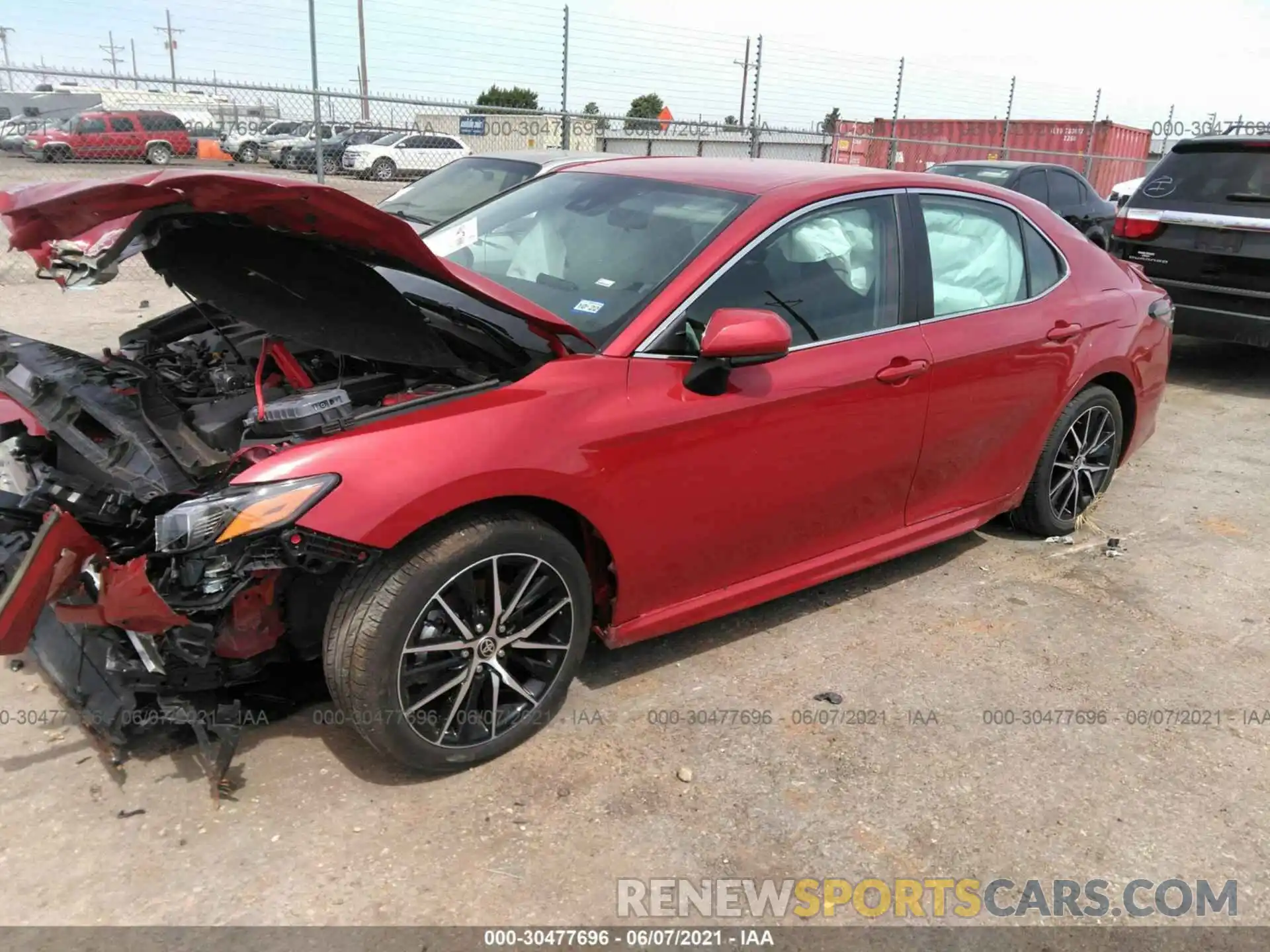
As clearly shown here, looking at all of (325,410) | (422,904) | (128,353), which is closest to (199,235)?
(325,410)

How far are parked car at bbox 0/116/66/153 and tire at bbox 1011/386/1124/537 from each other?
1824cm

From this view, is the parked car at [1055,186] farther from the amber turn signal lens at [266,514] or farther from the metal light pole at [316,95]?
the amber turn signal lens at [266,514]

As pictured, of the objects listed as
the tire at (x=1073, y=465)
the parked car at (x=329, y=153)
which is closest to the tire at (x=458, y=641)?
the tire at (x=1073, y=465)

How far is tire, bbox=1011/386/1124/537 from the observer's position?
4430mm

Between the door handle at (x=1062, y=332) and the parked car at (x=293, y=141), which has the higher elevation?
the parked car at (x=293, y=141)

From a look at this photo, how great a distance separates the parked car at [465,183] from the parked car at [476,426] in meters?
3.97

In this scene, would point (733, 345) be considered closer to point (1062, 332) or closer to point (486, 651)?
point (486, 651)

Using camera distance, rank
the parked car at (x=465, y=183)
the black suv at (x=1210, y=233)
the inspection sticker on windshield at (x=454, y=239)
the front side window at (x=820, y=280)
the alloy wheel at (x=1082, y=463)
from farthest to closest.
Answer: the parked car at (x=465, y=183), the black suv at (x=1210, y=233), the alloy wheel at (x=1082, y=463), the inspection sticker on windshield at (x=454, y=239), the front side window at (x=820, y=280)

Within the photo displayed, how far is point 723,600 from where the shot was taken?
3.33 meters

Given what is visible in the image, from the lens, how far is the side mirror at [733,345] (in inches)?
113

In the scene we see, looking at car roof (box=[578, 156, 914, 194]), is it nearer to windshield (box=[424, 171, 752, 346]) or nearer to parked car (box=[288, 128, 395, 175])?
windshield (box=[424, 171, 752, 346])

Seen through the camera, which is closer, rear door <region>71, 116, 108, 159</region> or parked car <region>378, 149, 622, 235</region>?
parked car <region>378, 149, 622, 235</region>

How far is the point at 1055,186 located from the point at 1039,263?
8432 mm

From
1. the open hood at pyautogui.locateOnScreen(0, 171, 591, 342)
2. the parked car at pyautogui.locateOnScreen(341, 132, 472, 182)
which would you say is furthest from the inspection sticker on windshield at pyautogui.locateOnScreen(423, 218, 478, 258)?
the parked car at pyautogui.locateOnScreen(341, 132, 472, 182)
